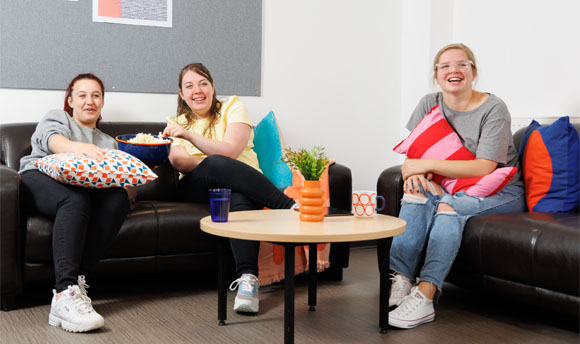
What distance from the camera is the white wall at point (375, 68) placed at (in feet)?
10.5

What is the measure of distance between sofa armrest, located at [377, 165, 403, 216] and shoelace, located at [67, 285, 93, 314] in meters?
1.37

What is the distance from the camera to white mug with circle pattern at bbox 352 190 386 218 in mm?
2055

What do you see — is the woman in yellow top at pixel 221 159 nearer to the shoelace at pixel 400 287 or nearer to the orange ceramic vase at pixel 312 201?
the orange ceramic vase at pixel 312 201

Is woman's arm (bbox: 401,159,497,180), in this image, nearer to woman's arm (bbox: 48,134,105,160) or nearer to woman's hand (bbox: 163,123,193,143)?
woman's hand (bbox: 163,123,193,143)

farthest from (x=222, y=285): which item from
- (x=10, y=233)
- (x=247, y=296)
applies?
(x=10, y=233)

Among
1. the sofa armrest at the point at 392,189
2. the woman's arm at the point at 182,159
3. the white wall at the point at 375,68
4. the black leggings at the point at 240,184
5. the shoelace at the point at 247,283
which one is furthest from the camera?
the white wall at the point at 375,68

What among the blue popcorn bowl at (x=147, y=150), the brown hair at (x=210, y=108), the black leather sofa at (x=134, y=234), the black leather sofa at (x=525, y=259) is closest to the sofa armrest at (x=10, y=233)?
the black leather sofa at (x=134, y=234)

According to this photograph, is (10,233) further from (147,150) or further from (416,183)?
(416,183)

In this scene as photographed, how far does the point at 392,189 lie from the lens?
2.65 metres

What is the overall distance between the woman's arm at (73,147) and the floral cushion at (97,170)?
4 centimetres

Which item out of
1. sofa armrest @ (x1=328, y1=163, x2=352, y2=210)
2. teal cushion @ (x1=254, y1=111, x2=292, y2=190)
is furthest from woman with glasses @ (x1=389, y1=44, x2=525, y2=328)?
teal cushion @ (x1=254, y1=111, x2=292, y2=190)

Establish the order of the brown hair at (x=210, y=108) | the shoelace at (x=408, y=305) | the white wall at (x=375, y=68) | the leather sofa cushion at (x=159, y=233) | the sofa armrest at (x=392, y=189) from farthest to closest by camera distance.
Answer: the white wall at (x=375, y=68) → the brown hair at (x=210, y=108) → the sofa armrest at (x=392, y=189) → the leather sofa cushion at (x=159, y=233) → the shoelace at (x=408, y=305)

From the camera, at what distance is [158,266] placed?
2.50 m

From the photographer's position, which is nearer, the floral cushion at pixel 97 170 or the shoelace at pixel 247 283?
the floral cushion at pixel 97 170
